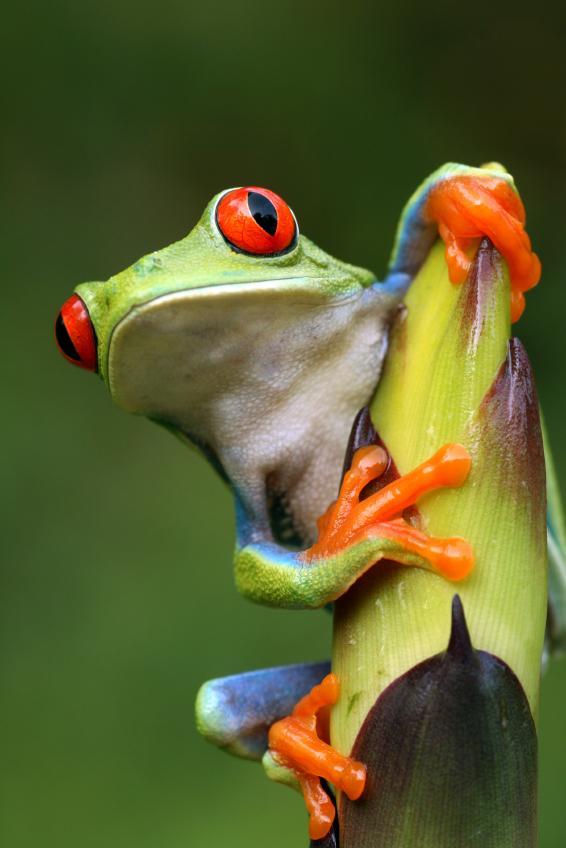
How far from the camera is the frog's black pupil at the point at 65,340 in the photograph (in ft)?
4.00

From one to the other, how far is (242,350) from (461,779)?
543 mm

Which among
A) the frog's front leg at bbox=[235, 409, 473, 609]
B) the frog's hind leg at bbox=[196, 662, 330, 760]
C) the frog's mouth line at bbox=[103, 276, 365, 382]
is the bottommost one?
the frog's hind leg at bbox=[196, 662, 330, 760]

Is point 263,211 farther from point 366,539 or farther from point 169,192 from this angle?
point 169,192

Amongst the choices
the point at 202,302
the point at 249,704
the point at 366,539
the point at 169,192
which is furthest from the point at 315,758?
the point at 169,192

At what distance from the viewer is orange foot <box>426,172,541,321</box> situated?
110 centimetres

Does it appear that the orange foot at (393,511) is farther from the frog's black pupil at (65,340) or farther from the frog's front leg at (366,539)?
the frog's black pupil at (65,340)

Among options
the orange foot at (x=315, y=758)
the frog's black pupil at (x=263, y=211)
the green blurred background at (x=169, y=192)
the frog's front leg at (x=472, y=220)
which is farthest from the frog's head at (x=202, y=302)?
the green blurred background at (x=169, y=192)

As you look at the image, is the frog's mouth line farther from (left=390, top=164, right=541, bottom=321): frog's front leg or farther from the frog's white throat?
(left=390, top=164, right=541, bottom=321): frog's front leg

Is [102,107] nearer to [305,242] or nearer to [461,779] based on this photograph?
[305,242]

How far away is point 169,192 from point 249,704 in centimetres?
240

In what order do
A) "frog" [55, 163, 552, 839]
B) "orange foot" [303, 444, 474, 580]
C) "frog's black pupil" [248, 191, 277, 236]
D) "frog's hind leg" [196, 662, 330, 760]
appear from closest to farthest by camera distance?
"orange foot" [303, 444, 474, 580] < "frog" [55, 163, 552, 839] < "frog's black pupil" [248, 191, 277, 236] < "frog's hind leg" [196, 662, 330, 760]

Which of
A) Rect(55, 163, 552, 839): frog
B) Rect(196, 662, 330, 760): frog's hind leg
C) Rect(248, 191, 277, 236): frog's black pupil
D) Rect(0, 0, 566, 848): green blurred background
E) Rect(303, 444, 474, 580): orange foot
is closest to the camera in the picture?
Rect(303, 444, 474, 580): orange foot

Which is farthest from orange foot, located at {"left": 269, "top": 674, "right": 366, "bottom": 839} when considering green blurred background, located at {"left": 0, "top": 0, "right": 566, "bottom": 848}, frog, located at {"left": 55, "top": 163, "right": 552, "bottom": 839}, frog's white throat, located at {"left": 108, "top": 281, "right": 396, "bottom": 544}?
green blurred background, located at {"left": 0, "top": 0, "right": 566, "bottom": 848}

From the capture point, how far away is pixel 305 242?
1268mm
